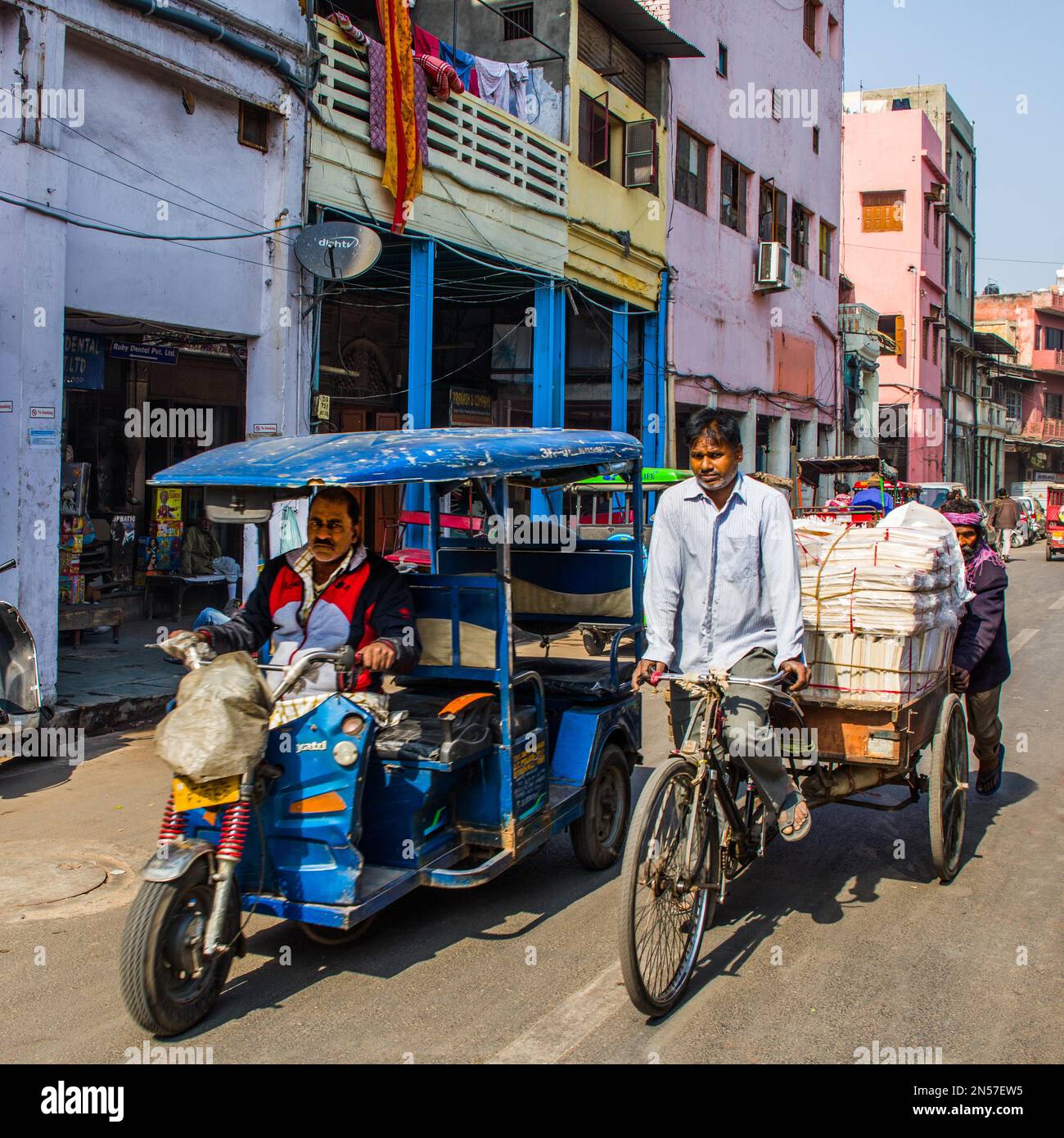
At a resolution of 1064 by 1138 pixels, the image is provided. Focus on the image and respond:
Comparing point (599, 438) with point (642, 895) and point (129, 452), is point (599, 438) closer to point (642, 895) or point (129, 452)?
point (642, 895)

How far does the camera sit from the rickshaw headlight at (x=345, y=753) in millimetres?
4188

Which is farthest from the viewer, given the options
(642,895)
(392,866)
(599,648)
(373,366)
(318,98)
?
(373,366)

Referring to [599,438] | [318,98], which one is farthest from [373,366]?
[599,438]

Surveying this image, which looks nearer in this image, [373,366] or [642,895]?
[642,895]

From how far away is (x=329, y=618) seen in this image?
4.89 m

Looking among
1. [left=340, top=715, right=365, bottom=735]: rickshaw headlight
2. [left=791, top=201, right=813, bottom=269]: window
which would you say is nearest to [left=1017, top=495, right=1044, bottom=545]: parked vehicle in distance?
[left=791, top=201, right=813, bottom=269]: window

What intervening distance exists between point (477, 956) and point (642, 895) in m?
0.99

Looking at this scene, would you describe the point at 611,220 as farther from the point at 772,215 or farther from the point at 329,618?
the point at 329,618

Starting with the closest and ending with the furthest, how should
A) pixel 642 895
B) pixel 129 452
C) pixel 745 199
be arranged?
pixel 642 895 < pixel 129 452 < pixel 745 199

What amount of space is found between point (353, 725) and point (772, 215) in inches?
982

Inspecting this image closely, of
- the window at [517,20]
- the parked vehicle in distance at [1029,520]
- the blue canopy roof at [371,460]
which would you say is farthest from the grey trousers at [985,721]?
the parked vehicle in distance at [1029,520]

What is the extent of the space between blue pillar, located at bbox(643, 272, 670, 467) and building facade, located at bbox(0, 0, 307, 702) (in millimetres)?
9121

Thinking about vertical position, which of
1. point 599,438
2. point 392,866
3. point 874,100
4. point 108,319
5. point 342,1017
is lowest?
point 342,1017

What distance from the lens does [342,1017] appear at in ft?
13.1
